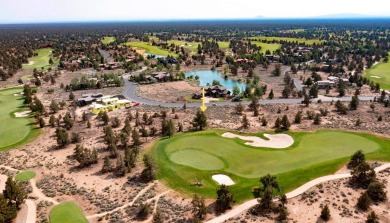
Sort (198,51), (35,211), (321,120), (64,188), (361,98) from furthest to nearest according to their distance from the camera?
(198,51)
(361,98)
(321,120)
(64,188)
(35,211)

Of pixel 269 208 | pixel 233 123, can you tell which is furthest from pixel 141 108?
pixel 269 208

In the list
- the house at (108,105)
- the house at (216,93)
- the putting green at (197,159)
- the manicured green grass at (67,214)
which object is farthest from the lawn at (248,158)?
the house at (216,93)

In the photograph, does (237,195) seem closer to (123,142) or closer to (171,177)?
(171,177)

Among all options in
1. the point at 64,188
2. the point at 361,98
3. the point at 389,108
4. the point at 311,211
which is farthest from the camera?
the point at 361,98

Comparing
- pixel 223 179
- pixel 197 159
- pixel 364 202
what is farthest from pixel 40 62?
pixel 364 202

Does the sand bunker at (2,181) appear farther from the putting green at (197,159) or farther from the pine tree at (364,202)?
the pine tree at (364,202)

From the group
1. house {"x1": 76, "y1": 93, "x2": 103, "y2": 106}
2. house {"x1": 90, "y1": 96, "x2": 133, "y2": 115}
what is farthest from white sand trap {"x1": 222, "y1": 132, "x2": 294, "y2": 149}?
house {"x1": 76, "y1": 93, "x2": 103, "y2": 106}

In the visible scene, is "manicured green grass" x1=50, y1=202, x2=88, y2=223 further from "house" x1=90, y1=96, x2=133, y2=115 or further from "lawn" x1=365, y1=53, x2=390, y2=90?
"lawn" x1=365, y1=53, x2=390, y2=90

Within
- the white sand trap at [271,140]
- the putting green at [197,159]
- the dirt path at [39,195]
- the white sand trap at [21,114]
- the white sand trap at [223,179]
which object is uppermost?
the putting green at [197,159]

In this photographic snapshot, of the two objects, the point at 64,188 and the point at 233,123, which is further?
the point at 233,123
